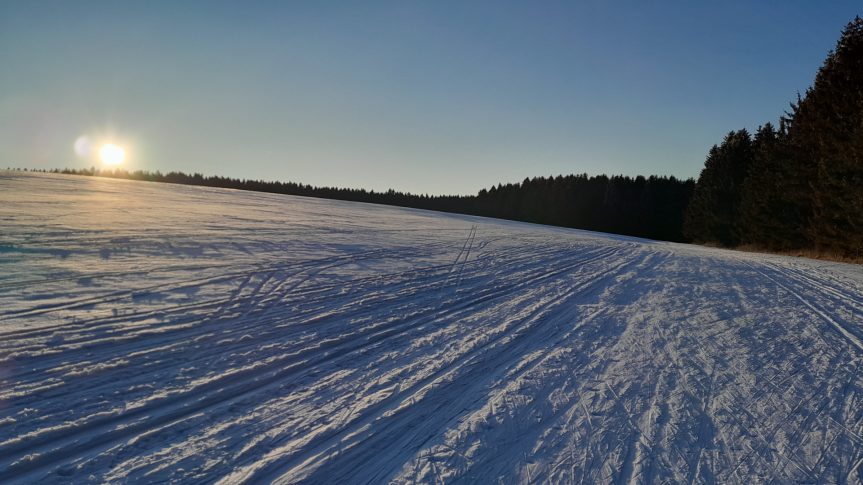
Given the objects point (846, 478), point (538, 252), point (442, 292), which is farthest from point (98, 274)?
point (538, 252)

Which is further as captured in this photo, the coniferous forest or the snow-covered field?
the coniferous forest

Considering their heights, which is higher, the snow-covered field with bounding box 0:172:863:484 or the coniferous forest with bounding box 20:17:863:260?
the coniferous forest with bounding box 20:17:863:260

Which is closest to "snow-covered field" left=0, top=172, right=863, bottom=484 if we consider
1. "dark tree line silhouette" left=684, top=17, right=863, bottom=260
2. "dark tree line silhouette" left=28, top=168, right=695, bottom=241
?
"dark tree line silhouette" left=684, top=17, right=863, bottom=260

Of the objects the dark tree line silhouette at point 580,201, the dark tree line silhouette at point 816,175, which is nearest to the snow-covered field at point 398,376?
the dark tree line silhouette at point 816,175

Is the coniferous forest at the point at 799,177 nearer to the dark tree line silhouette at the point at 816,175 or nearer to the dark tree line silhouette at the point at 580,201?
the dark tree line silhouette at the point at 816,175

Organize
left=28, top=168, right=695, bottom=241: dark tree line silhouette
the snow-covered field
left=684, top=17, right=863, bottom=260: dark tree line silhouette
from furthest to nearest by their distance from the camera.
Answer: left=28, top=168, right=695, bottom=241: dark tree line silhouette
left=684, top=17, right=863, bottom=260: dark tree line silhouette
the snow-covered field

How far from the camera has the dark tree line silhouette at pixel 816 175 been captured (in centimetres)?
1939

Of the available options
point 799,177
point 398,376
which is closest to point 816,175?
point 799,177

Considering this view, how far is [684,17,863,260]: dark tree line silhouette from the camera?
19.4 m

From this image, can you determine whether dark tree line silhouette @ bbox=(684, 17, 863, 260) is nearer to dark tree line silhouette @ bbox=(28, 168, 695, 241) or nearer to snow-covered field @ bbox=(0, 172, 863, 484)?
snow-covered field @ bbox=(0, 172, 863, 484)

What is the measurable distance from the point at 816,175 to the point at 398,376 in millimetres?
27131

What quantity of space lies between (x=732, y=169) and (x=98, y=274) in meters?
44.8

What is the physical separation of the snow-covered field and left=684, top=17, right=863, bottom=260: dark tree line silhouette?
1362cm

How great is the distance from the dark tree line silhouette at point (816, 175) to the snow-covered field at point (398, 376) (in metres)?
13.6
